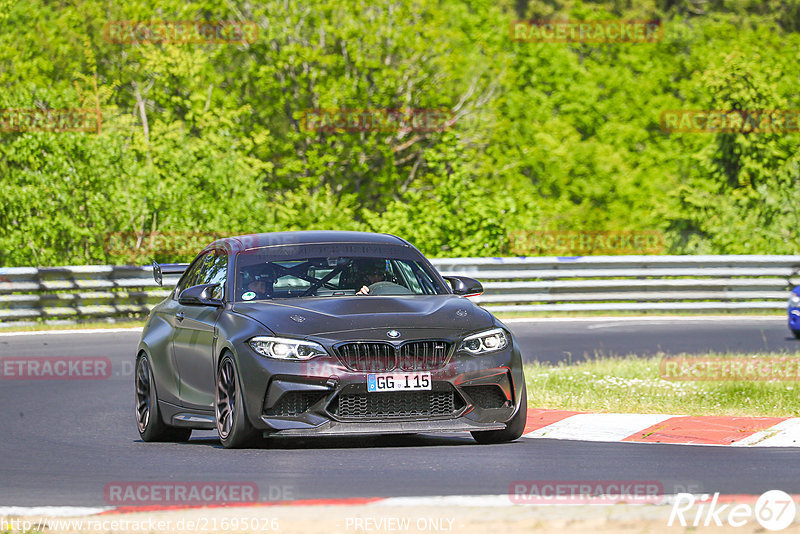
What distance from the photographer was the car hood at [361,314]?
8906mm

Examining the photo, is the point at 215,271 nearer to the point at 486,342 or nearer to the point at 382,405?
the point at 382,405

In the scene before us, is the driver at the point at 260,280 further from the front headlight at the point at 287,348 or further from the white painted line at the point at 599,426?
the white painted line at the point at 599,426

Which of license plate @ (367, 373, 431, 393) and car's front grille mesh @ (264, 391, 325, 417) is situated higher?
license plate @ (367, 373, 431, 393)

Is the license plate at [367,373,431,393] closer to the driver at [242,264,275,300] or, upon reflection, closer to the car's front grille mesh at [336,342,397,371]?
the car's front grille mesh at [336,342,397,371]

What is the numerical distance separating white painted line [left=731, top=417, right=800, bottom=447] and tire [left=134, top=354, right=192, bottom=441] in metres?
4.05

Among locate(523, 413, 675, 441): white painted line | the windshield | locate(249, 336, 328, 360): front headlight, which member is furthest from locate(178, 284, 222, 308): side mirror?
locate(523, 413, 675, 441): white painted line

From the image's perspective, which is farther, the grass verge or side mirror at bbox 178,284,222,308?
the grass verge

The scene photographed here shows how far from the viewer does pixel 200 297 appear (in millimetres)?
9742

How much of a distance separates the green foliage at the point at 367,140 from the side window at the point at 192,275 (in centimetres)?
1573

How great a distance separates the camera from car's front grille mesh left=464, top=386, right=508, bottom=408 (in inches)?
354

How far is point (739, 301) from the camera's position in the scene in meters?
26.5

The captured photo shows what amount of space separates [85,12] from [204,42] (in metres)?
6.54

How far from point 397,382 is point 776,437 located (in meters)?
2.71

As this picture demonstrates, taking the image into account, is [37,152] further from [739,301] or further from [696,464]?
[696,464]
